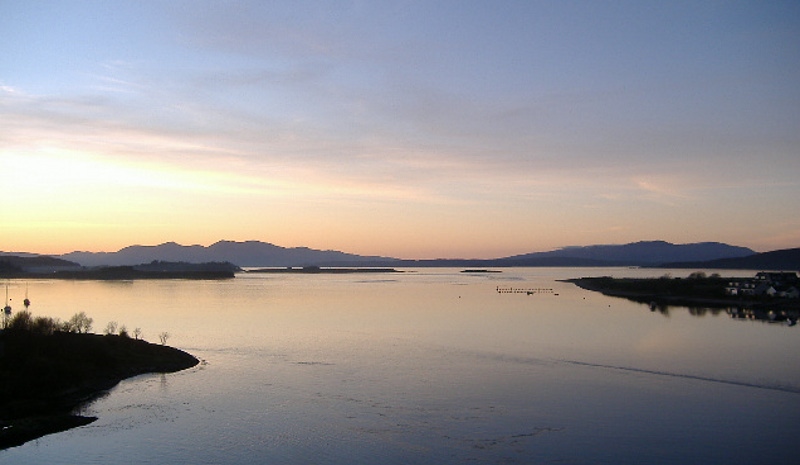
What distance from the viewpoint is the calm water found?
48.3 feet

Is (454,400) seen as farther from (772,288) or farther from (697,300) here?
(772,288)

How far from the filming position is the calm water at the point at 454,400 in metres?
14.7

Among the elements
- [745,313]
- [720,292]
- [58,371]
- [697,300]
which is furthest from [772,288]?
[58,371]

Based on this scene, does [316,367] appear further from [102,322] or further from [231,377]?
[102,322]

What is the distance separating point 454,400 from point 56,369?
1302 centimetres

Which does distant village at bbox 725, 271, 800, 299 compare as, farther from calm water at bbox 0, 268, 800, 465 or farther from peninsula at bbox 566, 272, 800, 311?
calm water at bbox 0, 268, 800, 465

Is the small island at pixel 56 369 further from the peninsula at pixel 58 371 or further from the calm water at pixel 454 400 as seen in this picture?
the calm water at pixel 454 400

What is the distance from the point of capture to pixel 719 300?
6197 centimetres

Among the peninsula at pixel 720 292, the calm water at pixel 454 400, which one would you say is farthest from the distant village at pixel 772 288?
the calm water at pixel 454 400

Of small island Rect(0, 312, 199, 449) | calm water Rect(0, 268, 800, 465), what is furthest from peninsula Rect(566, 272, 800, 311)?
small island Rect(0, 312, 199, 449)

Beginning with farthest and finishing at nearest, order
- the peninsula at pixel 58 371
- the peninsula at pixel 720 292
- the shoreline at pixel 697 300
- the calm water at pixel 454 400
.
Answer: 1. the peninsula at pixel 720 292
2. the shoreline at pixel 697 300
3. the peninsula at pixel 58 371
4. the calm water at pixel 454 400

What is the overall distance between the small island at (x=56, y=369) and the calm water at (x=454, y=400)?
0.74 meters

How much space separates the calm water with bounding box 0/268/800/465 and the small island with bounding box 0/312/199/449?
736 millimetres

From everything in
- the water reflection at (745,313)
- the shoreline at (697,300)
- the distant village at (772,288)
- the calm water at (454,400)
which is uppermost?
the distant village at (772,288)
